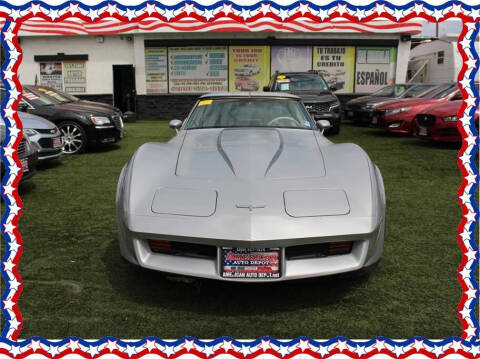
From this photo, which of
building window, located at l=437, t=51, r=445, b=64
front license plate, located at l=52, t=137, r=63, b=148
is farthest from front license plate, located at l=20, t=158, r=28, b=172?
building window, located at l=437, t=51, r=445, b=64

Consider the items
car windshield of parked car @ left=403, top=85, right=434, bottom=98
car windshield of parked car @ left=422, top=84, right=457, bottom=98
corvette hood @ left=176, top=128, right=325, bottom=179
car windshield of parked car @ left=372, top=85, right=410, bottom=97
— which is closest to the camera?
corvette hood @ left=176, top=128, right=325, bottom=179

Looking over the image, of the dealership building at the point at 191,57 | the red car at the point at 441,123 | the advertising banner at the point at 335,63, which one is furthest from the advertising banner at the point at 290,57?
the red car at the point at 441,123

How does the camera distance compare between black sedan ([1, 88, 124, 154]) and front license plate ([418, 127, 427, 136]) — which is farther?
front license plate ([418, 127, 427, 136])

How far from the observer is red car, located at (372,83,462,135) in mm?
9922

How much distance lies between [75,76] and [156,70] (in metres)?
3.34

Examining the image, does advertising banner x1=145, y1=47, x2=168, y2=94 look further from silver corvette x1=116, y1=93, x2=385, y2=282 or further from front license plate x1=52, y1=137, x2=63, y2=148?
silver corvette x1=116, y1=93, x2=385, y2=282

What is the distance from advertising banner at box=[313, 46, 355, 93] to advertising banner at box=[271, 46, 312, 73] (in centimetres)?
29

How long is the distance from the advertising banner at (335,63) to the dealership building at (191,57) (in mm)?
39

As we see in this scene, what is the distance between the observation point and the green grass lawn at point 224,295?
238cm

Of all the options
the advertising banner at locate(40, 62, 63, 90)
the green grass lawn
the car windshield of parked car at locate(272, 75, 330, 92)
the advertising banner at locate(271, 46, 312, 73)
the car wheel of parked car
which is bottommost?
the green grass lawn

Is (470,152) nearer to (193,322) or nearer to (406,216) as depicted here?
(406,216)

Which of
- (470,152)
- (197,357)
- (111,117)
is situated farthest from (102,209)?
(111,117)

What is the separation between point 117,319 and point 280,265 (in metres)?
0.99

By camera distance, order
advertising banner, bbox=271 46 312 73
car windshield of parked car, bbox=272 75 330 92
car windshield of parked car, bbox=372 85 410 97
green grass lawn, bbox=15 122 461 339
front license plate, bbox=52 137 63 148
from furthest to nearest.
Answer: advertising banner, bbox=271 46 312 73
car windshield of parked car, bbox=372 85 410 97
car windshield of parked car, bbox=272 75 330 92
front license plate, bbox=52 137 63 148
green grass lawn, bbox=15 122 461 339
